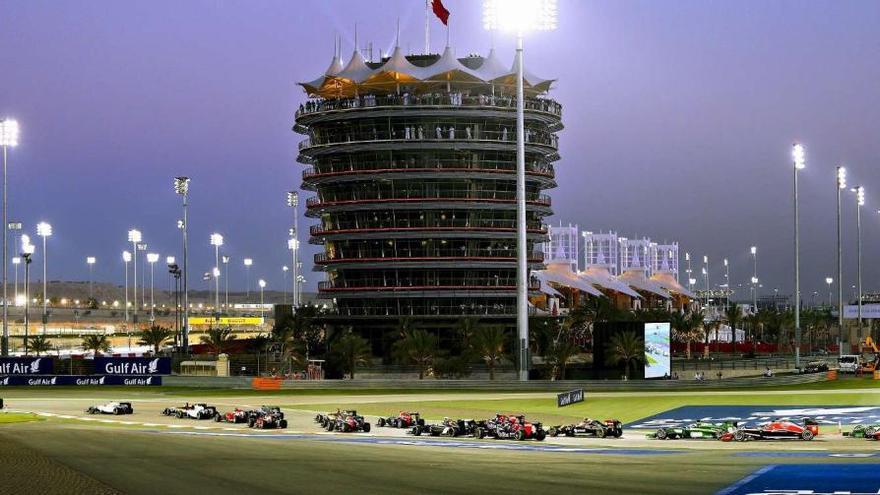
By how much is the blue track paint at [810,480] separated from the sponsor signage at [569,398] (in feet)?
116

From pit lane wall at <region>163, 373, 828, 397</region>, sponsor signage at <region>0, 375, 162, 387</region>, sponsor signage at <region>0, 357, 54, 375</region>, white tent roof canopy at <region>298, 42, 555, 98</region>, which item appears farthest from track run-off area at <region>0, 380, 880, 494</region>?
white tent roof canopy at <region>298, 42, 555, 98</region>

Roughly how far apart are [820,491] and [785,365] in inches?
4030

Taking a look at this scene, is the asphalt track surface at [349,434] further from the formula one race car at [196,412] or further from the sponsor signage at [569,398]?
the sponsor signage at [569,398]

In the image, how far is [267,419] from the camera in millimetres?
56281

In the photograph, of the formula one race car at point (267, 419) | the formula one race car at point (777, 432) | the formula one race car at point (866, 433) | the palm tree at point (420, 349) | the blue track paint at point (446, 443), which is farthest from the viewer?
the palm tree at point (420, 349)

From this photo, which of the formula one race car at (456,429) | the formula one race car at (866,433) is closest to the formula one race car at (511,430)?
the formula one race car at (456,429)

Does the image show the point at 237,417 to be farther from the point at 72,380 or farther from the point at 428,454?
the point at 72,380

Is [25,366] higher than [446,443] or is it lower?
lower

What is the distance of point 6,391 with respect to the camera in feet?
300

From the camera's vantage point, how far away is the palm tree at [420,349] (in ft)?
340

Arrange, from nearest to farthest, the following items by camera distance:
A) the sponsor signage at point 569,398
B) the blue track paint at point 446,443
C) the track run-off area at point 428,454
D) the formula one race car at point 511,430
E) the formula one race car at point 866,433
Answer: the track run-off area at point 428,454 → the blue track paint at point 446,443 → the formula one race car at point 866,433 → the formula one race car at point 511,430 → the sponsor signage at point 569,398

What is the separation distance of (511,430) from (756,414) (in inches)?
817

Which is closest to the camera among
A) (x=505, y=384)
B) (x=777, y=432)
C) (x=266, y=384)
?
(x=777, y=432)

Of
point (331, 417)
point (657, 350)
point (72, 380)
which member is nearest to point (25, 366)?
point (72, 380)
